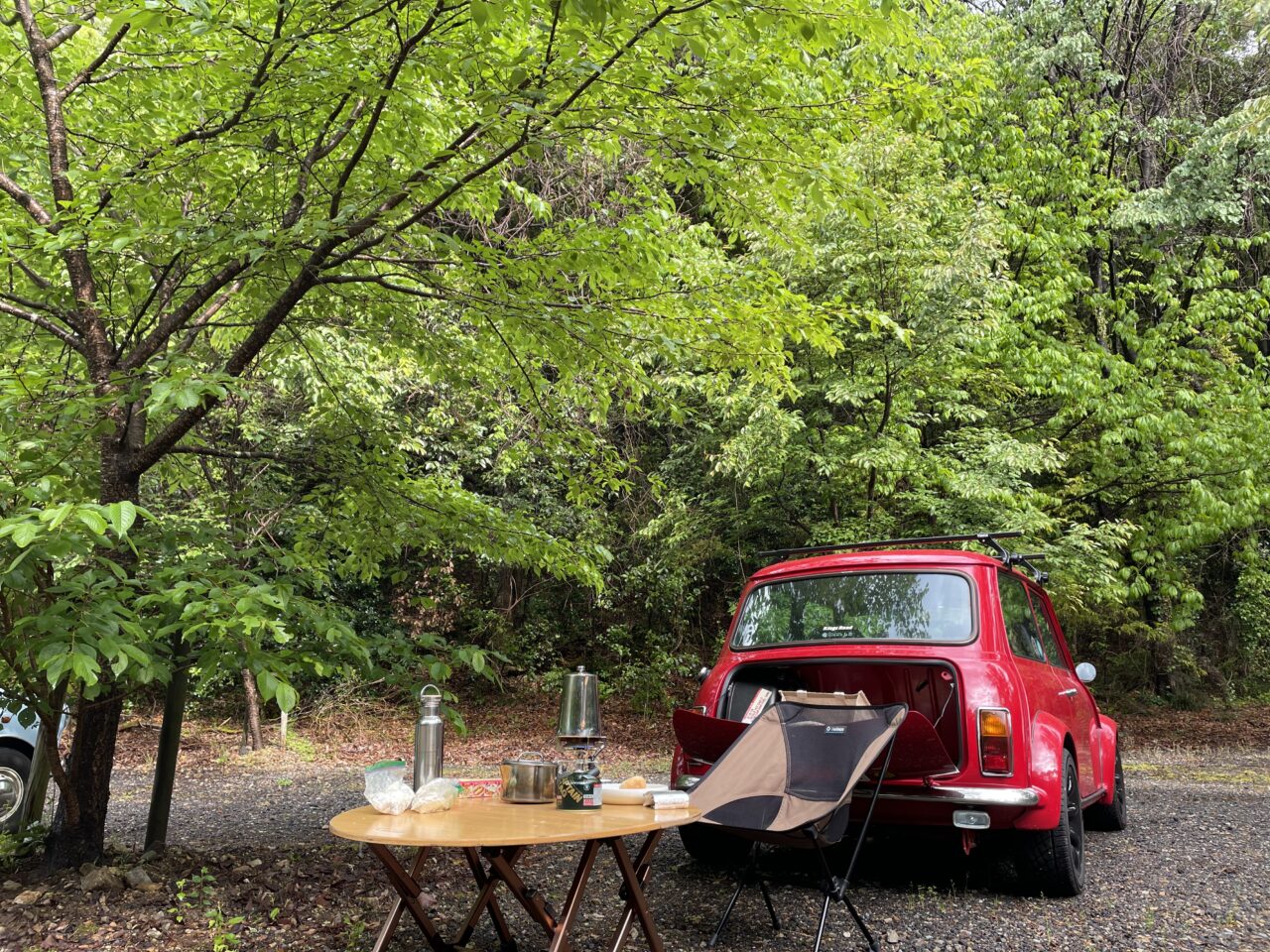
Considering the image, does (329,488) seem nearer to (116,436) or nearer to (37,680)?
(116,436)

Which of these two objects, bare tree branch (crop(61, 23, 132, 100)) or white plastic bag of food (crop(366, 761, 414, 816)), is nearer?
white plastic bag of food (crop(366, 761, 414, 816))

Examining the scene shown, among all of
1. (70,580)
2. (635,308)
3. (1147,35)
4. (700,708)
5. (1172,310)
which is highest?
(1147,35)

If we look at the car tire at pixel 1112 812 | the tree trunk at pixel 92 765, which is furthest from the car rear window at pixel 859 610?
the tree trunk at pixel 92 765

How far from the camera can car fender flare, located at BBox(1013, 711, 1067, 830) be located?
3.96 metres

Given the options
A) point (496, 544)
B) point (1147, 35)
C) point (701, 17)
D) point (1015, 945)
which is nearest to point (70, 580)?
point (496, 544)

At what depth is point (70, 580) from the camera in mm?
3162

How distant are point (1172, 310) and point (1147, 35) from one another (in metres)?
5.04

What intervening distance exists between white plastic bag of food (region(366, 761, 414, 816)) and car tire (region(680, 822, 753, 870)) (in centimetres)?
217

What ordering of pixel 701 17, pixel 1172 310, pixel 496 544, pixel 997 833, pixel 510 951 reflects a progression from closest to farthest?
1. pixel 701 17
2. pixel 510 951
3. pixel 997 833
4. pixel 496 544
5. pixel 1172 310

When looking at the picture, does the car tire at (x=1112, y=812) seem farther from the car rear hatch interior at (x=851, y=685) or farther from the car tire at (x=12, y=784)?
the car tire at (x=12, y=784)

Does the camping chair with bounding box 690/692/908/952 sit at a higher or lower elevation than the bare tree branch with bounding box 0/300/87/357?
lower

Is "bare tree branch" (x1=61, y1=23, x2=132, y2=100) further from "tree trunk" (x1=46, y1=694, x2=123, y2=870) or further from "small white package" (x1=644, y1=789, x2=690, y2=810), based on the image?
"small white package" (x1=644, y1=789, x2=690, y2=810)

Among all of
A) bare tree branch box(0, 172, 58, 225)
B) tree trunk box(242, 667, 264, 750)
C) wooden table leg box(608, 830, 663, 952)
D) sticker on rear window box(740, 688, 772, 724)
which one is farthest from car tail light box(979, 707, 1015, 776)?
tree trunk box(242, 667, 264, 750)

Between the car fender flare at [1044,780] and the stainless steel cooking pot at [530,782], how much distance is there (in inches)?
85.9
